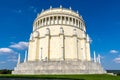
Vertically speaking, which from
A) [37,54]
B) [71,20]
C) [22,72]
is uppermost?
[71,20]

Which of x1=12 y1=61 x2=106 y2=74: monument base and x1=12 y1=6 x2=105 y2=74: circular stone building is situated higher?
x1=12 y1=6 x2=105 y2=74: circular stone building

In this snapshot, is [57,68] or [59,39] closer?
[57,68]

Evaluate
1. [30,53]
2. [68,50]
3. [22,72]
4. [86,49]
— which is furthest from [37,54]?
[86,49]

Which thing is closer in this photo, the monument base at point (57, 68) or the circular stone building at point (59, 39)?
the monument base at point (57, 68)

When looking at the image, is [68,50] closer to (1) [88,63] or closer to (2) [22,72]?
(1) [88,63]

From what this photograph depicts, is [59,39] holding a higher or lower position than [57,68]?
higher

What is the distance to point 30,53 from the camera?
4991cm

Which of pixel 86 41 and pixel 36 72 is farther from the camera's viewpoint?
pixel 86 41

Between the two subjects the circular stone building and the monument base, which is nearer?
the monument base

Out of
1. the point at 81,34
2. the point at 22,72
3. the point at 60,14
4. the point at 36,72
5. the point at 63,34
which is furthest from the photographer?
the point at 81,34

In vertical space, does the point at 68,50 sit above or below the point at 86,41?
below

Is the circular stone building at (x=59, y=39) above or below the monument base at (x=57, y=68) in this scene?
above

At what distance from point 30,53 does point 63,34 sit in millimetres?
13506

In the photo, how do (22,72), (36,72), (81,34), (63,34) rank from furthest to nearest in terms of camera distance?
(81,34), (63,34), (22,72), (36,72)
